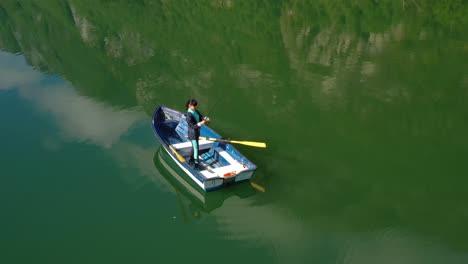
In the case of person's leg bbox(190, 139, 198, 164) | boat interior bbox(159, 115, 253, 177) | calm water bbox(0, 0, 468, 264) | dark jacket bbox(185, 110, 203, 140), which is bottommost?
calm water bbox(0, 0, 468, 264)

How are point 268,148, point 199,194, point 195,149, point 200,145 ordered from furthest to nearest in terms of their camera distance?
point 268,148 → point 200,145 → point 195,149 → point 199,194

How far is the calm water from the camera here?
775 inches

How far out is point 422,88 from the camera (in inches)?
1398

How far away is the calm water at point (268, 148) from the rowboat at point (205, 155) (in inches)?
42.0

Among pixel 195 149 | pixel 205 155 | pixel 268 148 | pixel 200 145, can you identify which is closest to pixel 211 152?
pixel 205 155

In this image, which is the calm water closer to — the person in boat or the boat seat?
the boat seat

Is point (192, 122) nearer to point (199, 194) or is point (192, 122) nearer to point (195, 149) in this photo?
point (195, 149)

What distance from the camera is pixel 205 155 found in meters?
24.5

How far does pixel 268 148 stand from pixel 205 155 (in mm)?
3968

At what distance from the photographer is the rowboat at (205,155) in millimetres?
21350

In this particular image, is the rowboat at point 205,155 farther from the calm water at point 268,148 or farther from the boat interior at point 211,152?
the calm water at point 268,148

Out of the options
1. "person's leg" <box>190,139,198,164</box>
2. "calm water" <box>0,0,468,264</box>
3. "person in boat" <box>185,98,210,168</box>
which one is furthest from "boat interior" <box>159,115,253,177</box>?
"person in boat" <box>185,98,210,168</box>

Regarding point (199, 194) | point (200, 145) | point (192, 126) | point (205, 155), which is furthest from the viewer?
point (205, 155)

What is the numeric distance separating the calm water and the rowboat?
3.50 ft
